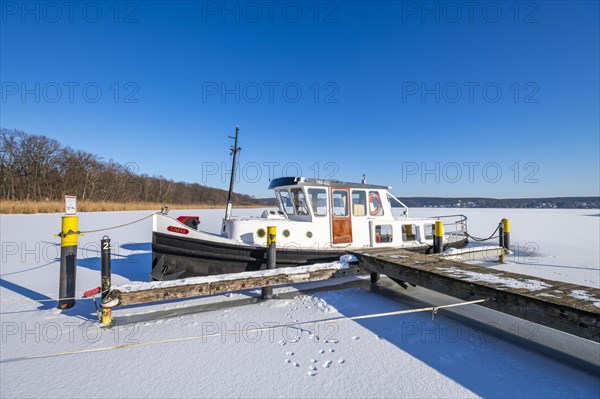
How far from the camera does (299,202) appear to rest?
7.49 metres

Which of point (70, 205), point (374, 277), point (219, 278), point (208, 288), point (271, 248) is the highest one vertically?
point (70, 205)

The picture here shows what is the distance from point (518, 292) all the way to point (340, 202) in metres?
4.43

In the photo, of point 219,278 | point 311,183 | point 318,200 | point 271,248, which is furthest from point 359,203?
point 219,278

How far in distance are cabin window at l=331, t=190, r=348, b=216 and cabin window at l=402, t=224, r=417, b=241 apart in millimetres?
1986

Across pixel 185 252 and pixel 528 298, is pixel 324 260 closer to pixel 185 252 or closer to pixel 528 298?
pixel 185 252

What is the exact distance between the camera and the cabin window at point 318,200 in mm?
7141

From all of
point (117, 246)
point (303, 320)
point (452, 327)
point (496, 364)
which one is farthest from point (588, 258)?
point (117, 246)

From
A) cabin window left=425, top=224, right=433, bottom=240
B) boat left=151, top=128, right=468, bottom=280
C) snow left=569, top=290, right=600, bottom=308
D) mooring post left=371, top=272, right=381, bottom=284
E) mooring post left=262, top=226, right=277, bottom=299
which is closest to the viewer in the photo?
snow left=569, top=290, right=600, bottom=308

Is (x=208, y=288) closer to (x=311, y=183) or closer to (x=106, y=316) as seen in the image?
(x=106, y=316)

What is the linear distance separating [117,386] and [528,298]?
4.33 m

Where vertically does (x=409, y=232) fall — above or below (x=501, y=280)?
above

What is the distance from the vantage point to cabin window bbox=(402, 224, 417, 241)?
814 cm

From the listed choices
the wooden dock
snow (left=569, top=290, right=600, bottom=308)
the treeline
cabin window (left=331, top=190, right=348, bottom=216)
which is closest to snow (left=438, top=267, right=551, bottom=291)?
the wooden dock

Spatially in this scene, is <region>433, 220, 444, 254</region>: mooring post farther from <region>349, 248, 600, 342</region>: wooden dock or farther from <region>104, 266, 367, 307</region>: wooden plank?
<region>104, 266, 367, 307</region>: wooden plank
